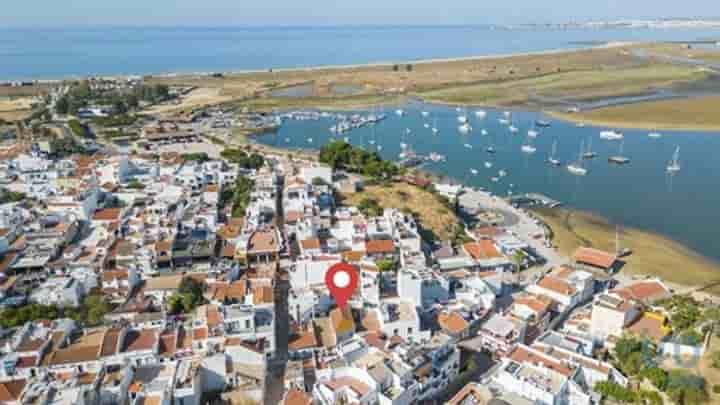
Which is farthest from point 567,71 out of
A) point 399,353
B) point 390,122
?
point 399,353

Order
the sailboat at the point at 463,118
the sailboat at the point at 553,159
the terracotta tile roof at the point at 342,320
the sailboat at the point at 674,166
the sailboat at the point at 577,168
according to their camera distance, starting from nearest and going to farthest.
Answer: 1. the terracotta tile roof at the point at 342,320
2. the sailboat at the point at 674,166
3. the sailboat at the point at 577,168
4. the sailboat at the point at 553,159
5. the sailboat at the point at 463,118

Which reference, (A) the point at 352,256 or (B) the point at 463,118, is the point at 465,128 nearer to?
(B) the point at 463,118

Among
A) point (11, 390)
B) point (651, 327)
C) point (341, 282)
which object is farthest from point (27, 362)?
point (651, 327)

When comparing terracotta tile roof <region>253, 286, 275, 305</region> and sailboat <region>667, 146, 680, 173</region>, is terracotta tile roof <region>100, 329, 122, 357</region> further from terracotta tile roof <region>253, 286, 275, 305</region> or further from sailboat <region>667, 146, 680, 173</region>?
sailboat <region>667, 146, 680, 173</region>

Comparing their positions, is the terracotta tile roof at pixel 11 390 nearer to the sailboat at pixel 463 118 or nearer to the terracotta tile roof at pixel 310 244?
the terracotta tile roof at pixel 310 244

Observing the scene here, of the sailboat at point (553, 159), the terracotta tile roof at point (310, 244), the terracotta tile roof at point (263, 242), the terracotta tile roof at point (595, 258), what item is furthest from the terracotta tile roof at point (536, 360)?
the sailboat at point (553, 159)

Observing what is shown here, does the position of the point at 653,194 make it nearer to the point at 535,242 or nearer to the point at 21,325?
the point at 535,242

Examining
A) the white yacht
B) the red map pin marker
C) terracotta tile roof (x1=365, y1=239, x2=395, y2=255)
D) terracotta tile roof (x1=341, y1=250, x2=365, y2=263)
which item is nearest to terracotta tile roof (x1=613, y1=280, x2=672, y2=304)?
terracotta tile roof (x1=365, y1=239, x2=395, y2=255)
